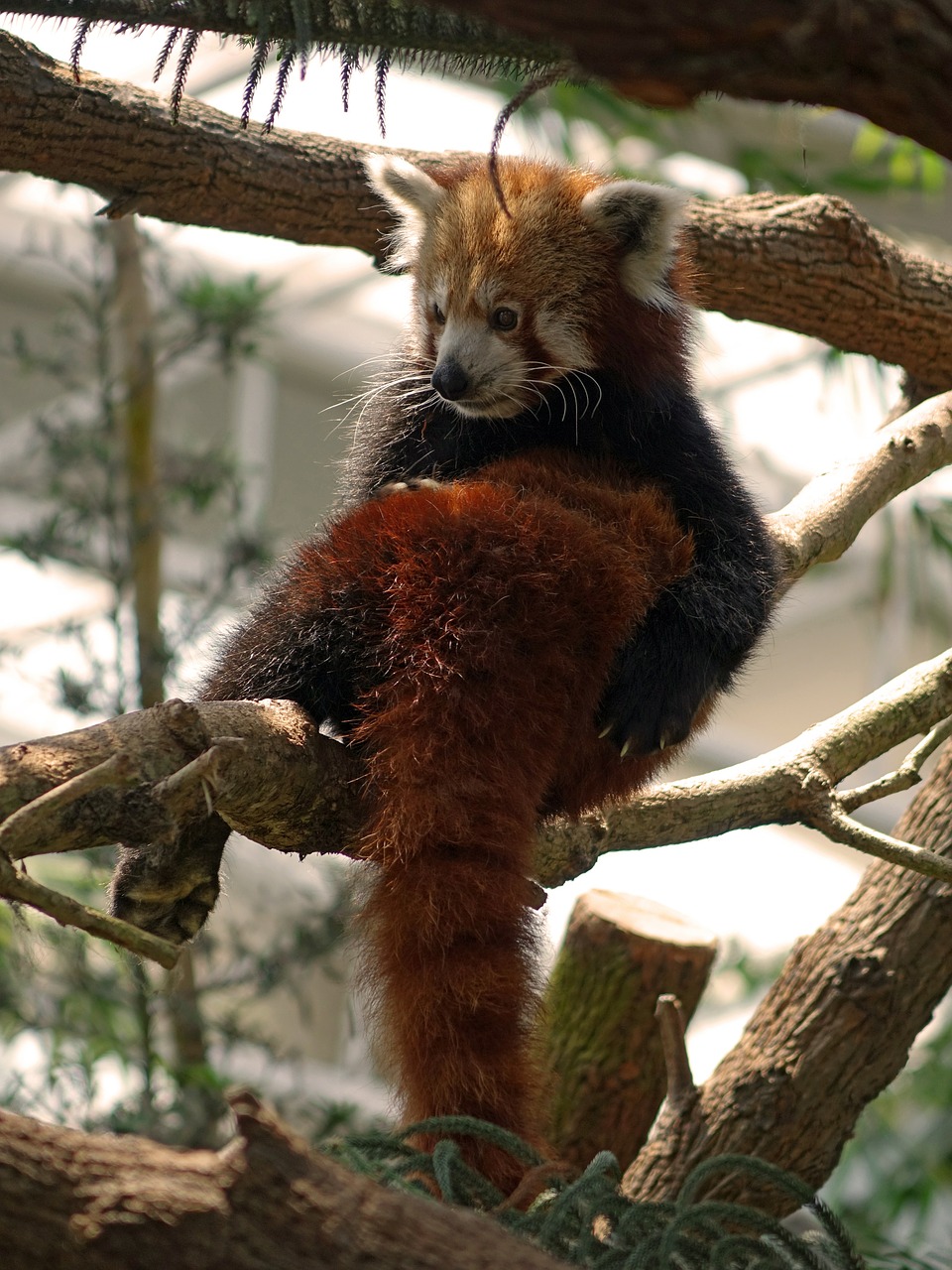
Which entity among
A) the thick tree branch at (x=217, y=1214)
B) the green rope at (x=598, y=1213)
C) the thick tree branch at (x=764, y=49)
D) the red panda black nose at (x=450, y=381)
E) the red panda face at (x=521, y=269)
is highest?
the thick tree branch at (x=764, y=49)

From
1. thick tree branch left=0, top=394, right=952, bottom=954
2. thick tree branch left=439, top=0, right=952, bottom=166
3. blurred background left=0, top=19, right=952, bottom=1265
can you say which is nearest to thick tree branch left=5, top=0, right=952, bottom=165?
thick tree branch left=439, top=0, right=952, bottom=166

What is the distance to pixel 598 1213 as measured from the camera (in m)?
1.45

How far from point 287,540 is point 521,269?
2.08 m

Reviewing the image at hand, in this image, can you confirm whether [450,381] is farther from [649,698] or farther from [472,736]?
[472,736]

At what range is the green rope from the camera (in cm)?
132

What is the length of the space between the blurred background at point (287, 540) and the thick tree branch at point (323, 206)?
20 centimetres

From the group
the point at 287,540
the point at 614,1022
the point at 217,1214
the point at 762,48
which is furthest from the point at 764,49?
the point at 287,540

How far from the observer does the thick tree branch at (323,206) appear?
2197mm

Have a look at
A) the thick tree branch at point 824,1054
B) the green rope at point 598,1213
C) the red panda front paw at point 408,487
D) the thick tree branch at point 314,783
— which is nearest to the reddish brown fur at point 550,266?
the thick tree branch at point 314,783

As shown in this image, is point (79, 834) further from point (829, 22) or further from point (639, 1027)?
point (639, 1027)

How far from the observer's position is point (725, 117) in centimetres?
538

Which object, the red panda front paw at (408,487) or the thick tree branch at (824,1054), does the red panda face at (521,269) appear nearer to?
the red panda front paw at (408,487)

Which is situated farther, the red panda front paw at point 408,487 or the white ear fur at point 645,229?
the white ear fur at point 645,229

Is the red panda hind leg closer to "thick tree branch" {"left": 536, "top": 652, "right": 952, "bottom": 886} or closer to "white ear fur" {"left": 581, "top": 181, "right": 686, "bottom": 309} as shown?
"thick tree branch" {"left": 536, "top": 652, "right": 952, "bottom": 886}
